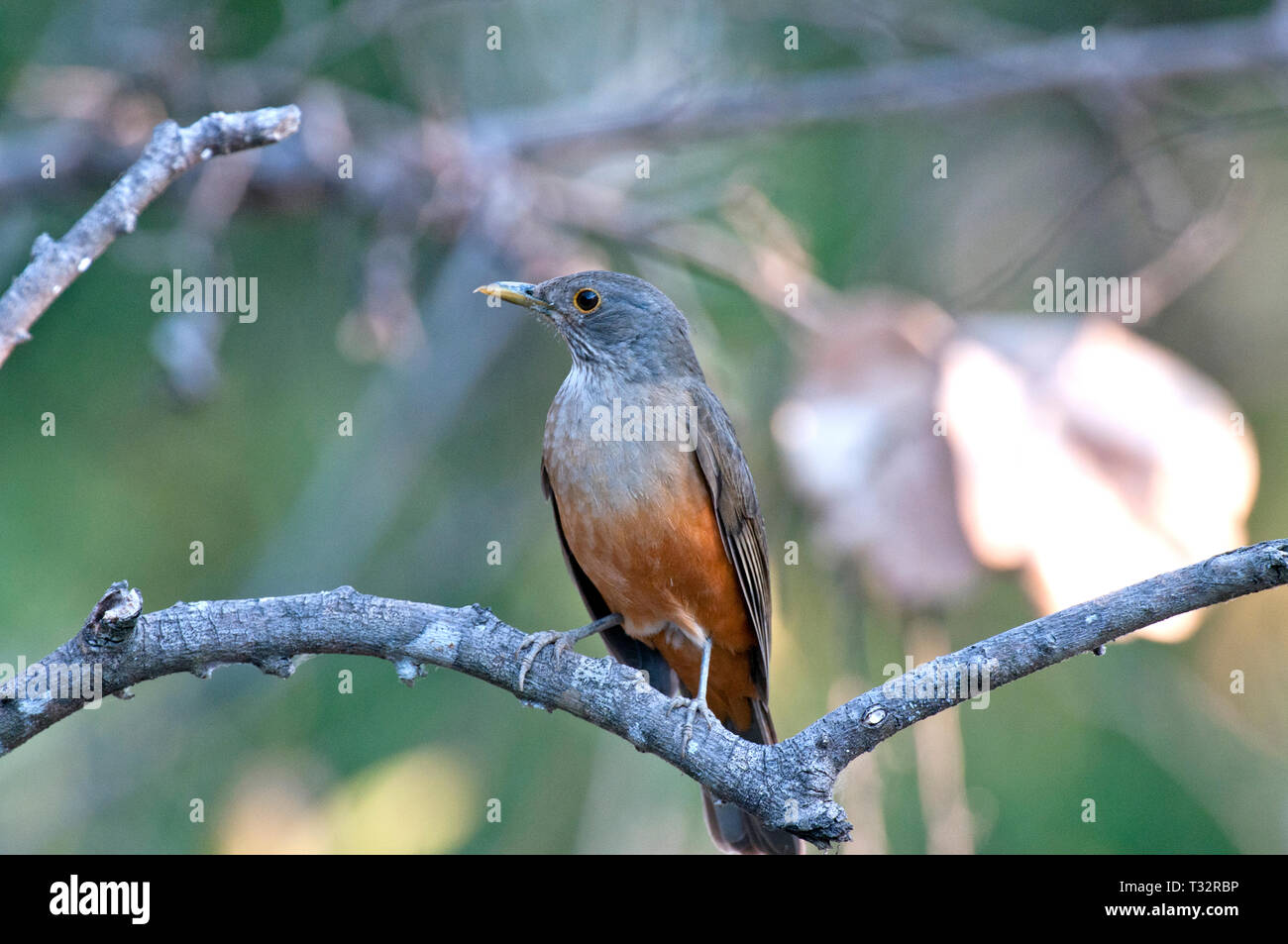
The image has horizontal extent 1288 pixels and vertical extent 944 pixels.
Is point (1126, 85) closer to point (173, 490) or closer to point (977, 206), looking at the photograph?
point (977, 206)

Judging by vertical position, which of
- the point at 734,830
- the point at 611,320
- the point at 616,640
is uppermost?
the point at 611,320

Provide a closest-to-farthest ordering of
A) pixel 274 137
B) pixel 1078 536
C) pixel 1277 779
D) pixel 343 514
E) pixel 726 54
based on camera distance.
A: pixel 274 137
pixel 1078 536
pixel 1277 779
pixel 343 514
pixel 726 54

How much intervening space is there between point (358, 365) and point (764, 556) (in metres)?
4.28

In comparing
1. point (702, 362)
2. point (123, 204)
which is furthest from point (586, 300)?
point (123, 204)

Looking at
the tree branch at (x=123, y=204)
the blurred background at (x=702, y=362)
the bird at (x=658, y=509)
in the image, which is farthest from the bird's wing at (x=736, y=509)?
the tree branch at (x=123, y=204)

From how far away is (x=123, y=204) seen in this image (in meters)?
3.62

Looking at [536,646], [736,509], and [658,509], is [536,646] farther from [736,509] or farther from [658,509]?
[736,509]

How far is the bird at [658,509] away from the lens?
15.7ft

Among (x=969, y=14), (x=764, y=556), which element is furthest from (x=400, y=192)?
(x=969, y=14)

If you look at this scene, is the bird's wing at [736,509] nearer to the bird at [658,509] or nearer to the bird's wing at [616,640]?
the bird at [658,509]

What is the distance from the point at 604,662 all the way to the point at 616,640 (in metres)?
1.69

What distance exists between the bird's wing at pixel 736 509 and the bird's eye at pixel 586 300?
2.06ft

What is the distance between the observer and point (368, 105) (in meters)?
7.71

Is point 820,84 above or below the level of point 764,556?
above
